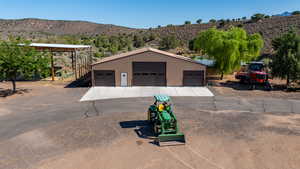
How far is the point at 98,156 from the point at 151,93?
1257cm

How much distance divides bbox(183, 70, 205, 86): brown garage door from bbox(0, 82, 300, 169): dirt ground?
5676mm

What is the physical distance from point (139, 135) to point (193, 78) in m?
14.6

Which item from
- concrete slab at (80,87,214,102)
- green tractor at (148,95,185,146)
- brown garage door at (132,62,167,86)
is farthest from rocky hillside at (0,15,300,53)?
green tractor at (148,95,185,146)

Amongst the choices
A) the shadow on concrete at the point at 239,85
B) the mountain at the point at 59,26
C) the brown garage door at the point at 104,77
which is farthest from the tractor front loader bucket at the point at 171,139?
the mountain at the point at 59,26

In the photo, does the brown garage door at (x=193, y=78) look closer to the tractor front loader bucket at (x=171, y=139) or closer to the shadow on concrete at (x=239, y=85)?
the shadow on concrete at (x=239, y=85)

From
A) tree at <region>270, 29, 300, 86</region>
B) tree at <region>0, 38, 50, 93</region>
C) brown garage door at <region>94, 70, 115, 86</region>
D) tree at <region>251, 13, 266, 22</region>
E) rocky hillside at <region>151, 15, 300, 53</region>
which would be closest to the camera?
tree at <region>0, 38, 50, 93</region>

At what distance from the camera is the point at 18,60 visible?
2053 centimetres

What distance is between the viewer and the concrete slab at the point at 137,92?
21.3m

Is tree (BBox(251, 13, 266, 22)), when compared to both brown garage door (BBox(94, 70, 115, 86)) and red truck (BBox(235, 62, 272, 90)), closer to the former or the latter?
red truck (BBox(235, 62, 272, 90))

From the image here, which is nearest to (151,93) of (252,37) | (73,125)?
(73,125)

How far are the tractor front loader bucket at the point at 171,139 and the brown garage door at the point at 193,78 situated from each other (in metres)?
14.4

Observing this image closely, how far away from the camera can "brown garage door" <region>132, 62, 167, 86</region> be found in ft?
83.0

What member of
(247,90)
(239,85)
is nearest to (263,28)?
(239,85)

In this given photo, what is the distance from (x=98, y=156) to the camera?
10.3 m
